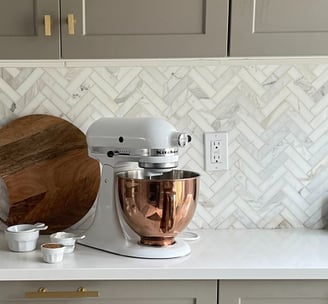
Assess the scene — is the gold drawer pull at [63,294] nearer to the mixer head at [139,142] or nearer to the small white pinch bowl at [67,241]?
the small white pinch bowl at [67,241]

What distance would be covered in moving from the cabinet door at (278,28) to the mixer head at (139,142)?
1.21ft

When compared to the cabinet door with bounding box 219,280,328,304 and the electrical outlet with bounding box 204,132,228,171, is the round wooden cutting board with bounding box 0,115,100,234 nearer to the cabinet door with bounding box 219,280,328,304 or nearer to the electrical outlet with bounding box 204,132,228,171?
the electrical outlet with bounding box 204,132,228,171

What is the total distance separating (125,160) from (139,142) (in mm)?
103

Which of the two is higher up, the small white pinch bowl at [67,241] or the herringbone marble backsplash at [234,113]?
the herringbone marble backsplash at [234,113]

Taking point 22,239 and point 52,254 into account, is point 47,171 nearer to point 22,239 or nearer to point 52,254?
point 22,239

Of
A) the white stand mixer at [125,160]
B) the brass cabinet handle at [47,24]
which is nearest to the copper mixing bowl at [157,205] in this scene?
the white stand mixer at [125,160]

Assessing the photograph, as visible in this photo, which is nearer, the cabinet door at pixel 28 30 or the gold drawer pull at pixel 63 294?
the gold drawer pull at pixel 63 294

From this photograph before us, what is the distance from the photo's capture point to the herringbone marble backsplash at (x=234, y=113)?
198 cm

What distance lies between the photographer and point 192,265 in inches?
60.1

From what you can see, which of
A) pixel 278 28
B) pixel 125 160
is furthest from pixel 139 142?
pixel 278 28

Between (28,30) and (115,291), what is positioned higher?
(28,30)

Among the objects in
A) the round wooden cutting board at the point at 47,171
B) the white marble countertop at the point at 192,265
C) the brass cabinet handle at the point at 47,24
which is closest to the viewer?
the white marble countertop at the point at 192,265

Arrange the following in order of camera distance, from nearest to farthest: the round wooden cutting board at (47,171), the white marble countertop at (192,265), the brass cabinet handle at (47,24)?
the white marble countertop at (192,265)
the brass cabinet handle at (47,24)
the round wooden cutting board at (47,171)

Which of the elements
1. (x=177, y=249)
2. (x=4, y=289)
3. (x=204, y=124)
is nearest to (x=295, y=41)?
(x=204, y=124)
